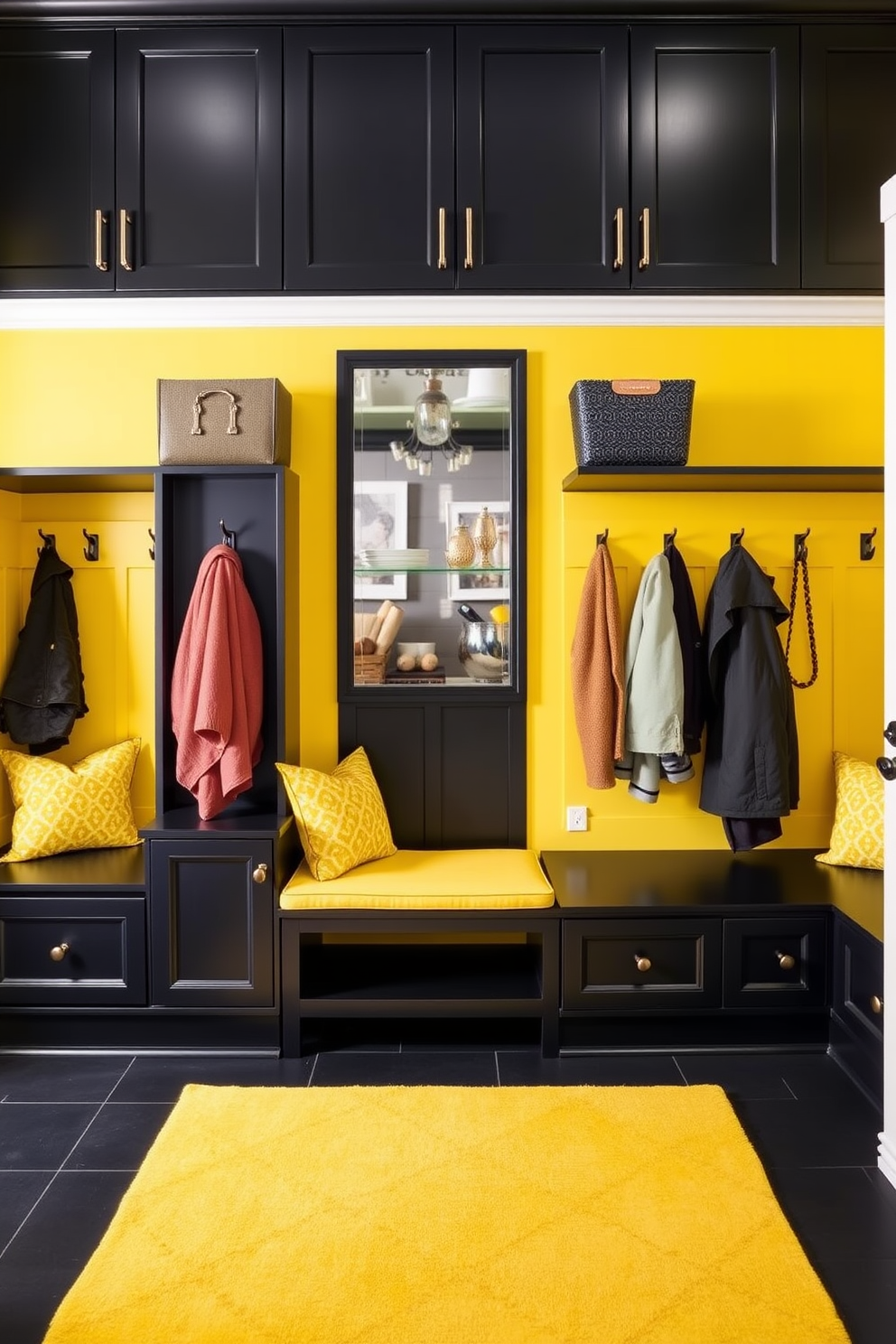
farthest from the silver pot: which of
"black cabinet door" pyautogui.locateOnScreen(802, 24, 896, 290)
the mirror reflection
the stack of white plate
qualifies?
"black cabinet door" pyautogui.locateOnScreen(802, 24, 896, 290)

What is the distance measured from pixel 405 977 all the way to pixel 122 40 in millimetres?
3102

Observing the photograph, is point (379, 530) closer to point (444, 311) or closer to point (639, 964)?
point (444, 311)

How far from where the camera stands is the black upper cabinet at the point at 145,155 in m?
3.12

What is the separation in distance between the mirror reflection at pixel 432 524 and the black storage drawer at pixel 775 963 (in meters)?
1.12

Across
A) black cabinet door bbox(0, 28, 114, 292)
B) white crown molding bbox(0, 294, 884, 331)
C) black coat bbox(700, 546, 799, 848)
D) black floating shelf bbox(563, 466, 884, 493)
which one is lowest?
black coat bbox(700, 546, 799, 848)

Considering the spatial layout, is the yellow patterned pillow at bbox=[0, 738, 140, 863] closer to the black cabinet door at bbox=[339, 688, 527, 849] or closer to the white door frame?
the black cabinet door at bbox=[339, 688, 527, 849]

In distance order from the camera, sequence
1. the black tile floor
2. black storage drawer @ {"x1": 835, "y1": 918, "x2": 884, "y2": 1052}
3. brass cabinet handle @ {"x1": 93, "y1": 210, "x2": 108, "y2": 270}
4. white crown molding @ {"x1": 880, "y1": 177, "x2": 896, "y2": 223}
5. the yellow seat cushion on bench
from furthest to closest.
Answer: brass cabinet handle @ {"x1": 93, "y1": 210, "x2": 108, "y2": 270} < the yellow seat cushion on bench < black storage drawer @ {"x1": 835, "y1": 918, "x2": 884, "y2": 1052} < white crown molding @ {"x1": 880, "y1": 177, "x2": 896, "y2": 223} < the black tile floor

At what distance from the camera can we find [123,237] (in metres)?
3.13

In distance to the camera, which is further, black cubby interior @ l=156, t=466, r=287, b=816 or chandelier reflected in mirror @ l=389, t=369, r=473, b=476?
chandelier reflected in mirror @ l=389, t=369, r=473, b=476

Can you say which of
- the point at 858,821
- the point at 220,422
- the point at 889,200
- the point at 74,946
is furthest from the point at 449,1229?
the point at 889,200

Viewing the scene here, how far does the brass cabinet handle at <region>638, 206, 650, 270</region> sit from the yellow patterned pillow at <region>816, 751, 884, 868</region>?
1790 millimetres

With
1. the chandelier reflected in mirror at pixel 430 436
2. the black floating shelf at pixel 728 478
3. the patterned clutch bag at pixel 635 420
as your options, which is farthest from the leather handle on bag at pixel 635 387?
the chandelier reflected in mirror at pixel 430 436

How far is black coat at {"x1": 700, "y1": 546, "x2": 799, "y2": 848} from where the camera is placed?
3.03 metres

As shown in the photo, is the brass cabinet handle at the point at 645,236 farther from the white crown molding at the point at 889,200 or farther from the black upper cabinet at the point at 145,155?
the black upper cabinet at the point at 145,155
